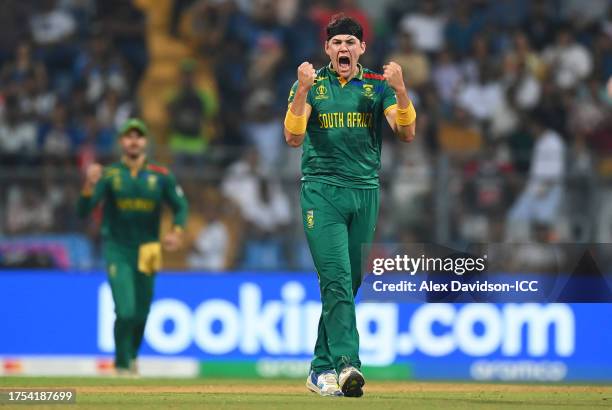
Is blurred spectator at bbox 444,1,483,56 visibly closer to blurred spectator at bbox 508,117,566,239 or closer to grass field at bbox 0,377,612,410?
blurred spectator at bbox 508,117,566,239

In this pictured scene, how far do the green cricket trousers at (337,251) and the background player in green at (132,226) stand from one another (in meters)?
3.44

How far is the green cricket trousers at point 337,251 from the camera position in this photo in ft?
27.7

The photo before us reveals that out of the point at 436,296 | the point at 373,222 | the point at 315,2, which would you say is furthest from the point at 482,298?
the point at 315,2

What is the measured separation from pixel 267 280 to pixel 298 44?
5183 millimetres

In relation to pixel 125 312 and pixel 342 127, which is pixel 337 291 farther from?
pixel 125 312

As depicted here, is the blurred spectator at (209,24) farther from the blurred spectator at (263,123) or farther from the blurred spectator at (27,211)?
the blurred spectator at (27,211)

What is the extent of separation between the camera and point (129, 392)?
376 inches

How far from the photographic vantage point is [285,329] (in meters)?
13.4

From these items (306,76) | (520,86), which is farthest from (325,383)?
(520,86)

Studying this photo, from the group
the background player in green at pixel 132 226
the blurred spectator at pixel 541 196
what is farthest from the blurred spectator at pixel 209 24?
the background player in green at pixel 132 226

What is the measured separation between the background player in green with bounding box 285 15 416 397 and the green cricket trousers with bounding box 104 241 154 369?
3369 mm

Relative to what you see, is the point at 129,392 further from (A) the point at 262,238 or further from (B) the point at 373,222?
(A) the point at 262,238

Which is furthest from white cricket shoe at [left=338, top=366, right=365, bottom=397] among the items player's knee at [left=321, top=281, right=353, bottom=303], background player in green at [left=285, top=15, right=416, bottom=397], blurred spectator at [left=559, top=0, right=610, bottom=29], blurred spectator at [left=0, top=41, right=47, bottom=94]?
blurred spectator at [left=559, top=0, right=610, bottom=29]

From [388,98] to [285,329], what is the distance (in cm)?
510
